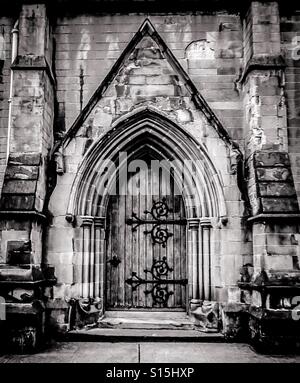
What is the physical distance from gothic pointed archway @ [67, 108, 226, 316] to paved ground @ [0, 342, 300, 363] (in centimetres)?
89

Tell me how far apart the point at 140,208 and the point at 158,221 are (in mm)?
389

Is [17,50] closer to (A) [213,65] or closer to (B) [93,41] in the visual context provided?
(B) [93,41]

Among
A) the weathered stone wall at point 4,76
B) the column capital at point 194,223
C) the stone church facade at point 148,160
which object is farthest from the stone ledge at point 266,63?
the weathered stone wall at point 4,76

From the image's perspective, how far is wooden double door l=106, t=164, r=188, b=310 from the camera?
6.96 m

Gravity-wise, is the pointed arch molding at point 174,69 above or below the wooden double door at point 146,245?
above

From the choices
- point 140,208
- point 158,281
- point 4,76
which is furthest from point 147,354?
point 4,76

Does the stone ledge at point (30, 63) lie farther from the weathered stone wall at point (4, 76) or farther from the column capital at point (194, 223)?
the column capital at point (194, 223)

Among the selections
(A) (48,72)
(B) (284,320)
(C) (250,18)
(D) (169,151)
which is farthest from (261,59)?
(B) (284,320)

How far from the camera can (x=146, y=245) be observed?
23.1ft

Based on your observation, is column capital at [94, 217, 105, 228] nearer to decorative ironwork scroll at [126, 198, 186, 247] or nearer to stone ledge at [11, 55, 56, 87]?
decorative ironwork scroll at [126, 198, 186, 247]

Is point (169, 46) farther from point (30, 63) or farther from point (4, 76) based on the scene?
point (4, 76)

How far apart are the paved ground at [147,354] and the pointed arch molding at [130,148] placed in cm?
197

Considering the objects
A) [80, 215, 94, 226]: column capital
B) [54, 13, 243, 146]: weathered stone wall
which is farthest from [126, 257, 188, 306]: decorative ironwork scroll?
[54, 13, 243, 146]: weathered stone wall

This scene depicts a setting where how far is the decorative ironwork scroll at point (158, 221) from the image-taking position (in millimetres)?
7055
